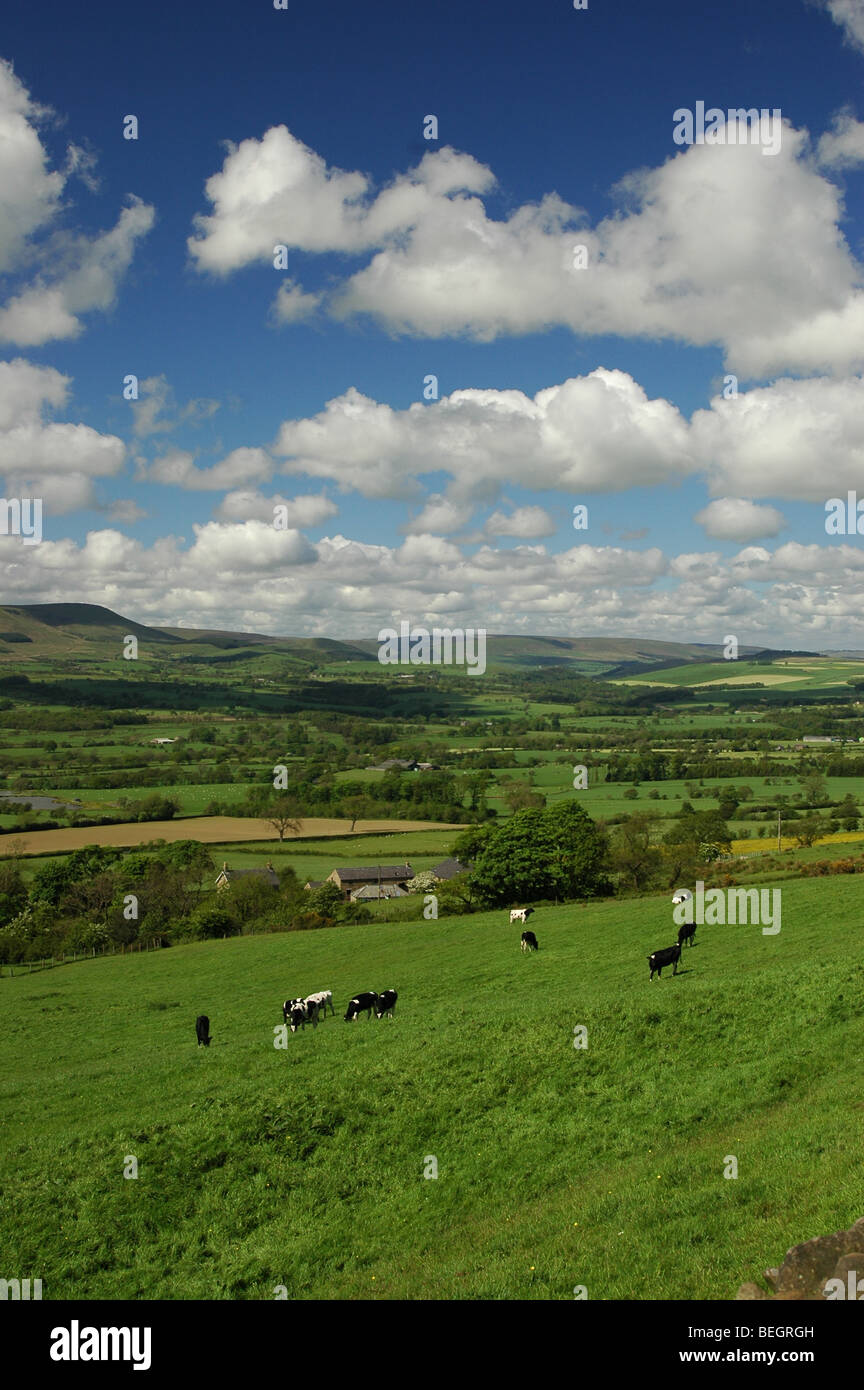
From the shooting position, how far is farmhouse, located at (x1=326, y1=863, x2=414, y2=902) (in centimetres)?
8569

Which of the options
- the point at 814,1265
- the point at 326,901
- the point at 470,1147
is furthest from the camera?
the point at 326,901

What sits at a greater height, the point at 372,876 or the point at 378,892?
the point at 372,876

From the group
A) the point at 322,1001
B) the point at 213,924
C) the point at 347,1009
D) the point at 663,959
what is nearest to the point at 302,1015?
the point at 322,1001

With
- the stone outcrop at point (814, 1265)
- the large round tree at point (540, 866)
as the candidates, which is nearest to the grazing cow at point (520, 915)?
the large round tree at point (540, 866)

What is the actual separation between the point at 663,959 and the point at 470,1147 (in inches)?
523

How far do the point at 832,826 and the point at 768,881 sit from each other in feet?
133

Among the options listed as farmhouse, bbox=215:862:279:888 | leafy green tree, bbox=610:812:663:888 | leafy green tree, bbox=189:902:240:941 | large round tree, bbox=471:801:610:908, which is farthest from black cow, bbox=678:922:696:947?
farmhouse, bbox=215:862:279:888

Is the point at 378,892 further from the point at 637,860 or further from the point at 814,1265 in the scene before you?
the point at 814,1265

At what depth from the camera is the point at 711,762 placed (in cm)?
14588

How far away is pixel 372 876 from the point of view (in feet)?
286

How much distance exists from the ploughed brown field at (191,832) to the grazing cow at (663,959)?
259 feet
